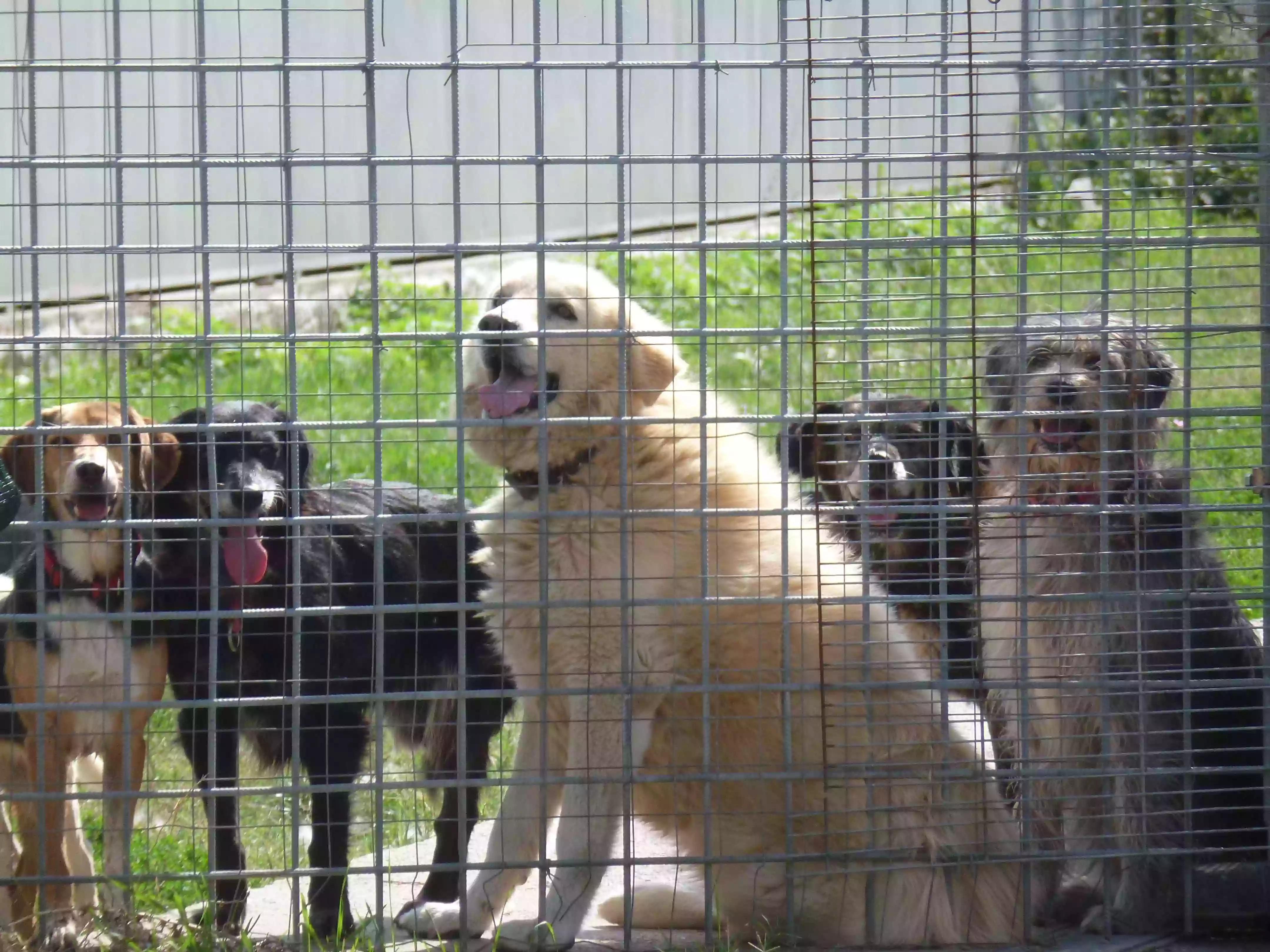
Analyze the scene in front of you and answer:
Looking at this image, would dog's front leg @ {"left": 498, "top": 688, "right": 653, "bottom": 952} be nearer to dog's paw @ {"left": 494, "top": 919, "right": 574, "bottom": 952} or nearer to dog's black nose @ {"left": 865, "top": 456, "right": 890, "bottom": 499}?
dog's paw @ {"left": 494, "top": 919, "right": 574, "bottom": 952}

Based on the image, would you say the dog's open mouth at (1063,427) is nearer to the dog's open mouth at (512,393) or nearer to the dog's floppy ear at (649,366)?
the dog's floppy ear at (649,366)

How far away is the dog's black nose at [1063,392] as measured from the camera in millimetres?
3486

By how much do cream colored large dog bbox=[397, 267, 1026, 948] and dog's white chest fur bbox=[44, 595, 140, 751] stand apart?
1.08 meters

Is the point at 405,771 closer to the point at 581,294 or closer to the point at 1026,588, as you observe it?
the point at 581,294

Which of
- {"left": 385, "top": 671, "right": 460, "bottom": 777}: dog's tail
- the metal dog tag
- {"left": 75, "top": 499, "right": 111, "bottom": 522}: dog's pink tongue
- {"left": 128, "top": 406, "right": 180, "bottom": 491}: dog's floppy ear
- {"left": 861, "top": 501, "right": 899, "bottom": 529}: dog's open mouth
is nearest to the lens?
the metal dog tag

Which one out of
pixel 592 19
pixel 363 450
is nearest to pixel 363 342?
pixel 592 19

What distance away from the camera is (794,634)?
3.52m

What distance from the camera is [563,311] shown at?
3662 mm

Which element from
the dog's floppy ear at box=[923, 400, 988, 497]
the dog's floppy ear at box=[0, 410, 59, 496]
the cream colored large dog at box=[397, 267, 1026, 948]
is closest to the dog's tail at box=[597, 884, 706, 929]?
the cream colored large dog at box=[397, 267, 1026, 948]

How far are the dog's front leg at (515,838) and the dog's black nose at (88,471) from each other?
4.69 feet

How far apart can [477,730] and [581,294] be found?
1494mm

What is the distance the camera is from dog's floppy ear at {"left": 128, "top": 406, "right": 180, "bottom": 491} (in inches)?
149

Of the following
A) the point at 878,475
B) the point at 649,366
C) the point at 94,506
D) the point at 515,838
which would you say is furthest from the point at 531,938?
the point at 878,475

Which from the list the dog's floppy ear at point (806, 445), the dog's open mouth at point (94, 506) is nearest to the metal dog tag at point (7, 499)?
the dog's open mouth at point (94, 506)
